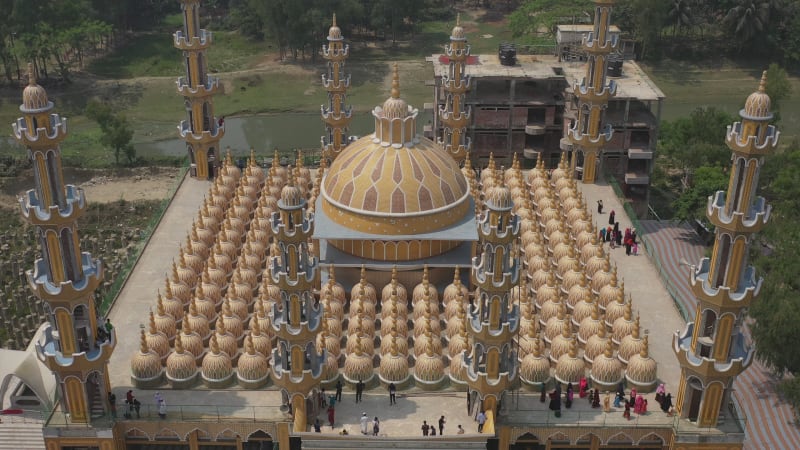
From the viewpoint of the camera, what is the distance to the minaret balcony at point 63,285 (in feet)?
91.8

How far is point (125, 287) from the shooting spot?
3722 centimetres

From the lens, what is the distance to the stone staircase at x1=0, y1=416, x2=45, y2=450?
33.3m

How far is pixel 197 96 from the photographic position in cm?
4572

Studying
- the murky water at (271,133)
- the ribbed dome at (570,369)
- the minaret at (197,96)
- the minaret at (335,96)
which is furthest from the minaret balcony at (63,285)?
the murky water at (271,133)

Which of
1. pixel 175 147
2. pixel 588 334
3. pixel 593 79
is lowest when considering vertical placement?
pixel 175 147

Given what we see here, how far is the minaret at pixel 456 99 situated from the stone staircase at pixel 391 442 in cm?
2089

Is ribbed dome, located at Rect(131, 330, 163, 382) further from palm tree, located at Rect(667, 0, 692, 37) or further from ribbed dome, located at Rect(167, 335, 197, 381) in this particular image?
palm tree, located at Rect(667, 0, 692, 37)

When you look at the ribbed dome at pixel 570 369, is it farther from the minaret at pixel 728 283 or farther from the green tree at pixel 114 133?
the green tree at pixel 114 133

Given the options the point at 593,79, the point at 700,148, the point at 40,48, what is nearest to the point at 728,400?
the point at 593,79

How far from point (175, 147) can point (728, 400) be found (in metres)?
50.4

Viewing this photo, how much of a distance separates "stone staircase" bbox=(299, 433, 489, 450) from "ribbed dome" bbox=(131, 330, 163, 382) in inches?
228

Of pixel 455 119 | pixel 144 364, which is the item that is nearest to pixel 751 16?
pixel 455 119

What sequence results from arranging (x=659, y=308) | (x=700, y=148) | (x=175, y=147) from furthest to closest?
1. (x=175, y=147)
2. (x=700, y=148)
3. (x=659, y=308)

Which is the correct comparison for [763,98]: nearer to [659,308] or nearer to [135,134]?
[659,308]
